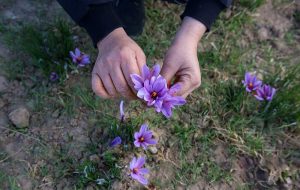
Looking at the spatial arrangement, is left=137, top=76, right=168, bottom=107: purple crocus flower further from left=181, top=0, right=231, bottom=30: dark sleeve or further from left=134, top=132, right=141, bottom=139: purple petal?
left=181, top=0, right=231, bottom=30: dark sleeve

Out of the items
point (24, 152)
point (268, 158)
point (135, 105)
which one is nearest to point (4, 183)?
point (24, 152)

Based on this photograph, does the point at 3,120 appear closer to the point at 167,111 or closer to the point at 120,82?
the point at 120,82

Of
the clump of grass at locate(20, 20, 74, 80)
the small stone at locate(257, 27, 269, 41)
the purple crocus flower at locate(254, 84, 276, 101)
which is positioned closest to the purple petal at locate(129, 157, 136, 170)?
the clump of grass at locate(20, 20, 74, 80)

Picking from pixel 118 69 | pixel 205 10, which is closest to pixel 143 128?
pixel 118 69

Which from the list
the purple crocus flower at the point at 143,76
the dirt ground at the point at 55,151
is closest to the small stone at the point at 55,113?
the dirt ground at the point at 55,151

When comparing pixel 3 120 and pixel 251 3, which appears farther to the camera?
pixel 251 3
